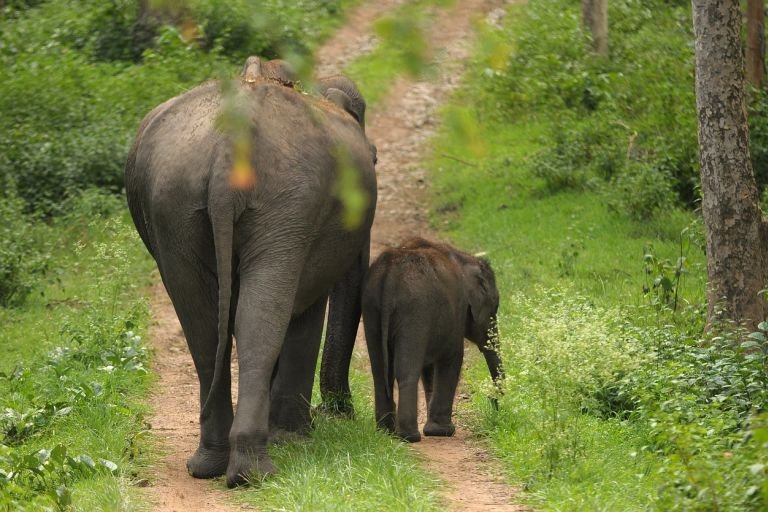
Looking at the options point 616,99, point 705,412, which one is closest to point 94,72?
point 616,99

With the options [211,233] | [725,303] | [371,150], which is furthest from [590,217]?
[211,233]

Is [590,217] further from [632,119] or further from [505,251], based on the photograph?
[632,119]

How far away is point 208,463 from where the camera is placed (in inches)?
283

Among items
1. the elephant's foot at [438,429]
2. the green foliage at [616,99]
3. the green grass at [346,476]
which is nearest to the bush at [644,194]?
the green foliage at [616,99]

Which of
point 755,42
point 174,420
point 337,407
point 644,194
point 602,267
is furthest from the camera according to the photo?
point 755,42

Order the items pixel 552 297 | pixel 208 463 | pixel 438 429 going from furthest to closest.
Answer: pixel 552 297 → pixel 438 429 → pixel 208 463

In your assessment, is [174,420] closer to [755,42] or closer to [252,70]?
[252,70]

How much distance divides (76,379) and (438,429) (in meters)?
2.59

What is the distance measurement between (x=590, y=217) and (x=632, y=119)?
2.50 metres

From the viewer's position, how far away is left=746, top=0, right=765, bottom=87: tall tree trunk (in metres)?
14.3

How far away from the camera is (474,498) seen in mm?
6586

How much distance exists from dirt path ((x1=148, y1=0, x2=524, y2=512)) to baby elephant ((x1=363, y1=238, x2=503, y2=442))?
0.25 m

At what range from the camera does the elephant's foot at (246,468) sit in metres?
6.66

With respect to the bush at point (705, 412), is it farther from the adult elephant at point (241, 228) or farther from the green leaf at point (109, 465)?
the green leaf at point (109, 465)
